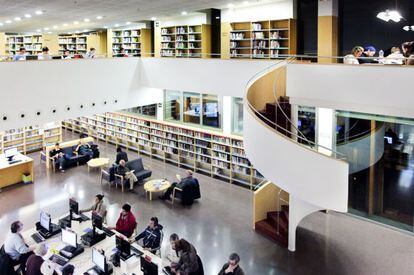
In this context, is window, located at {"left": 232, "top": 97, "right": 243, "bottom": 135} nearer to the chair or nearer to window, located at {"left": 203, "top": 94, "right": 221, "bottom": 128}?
window, located at {"left": 203, "top": 94, "right": 221, "bottom": 128}

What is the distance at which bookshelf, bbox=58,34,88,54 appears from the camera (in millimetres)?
18641

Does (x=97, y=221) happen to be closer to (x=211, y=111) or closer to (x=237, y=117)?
(x=237, y=117)

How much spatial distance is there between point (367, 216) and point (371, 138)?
191 cm

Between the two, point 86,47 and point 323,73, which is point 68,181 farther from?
point 86,47

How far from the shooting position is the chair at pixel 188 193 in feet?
31.5

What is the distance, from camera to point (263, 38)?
37.9 feet

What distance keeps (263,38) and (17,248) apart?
8880 mm

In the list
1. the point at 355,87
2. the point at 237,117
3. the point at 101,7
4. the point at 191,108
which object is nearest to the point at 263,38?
the point at 237,117

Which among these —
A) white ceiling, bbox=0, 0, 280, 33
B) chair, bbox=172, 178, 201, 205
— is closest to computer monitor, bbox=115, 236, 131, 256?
chair, bbox=172, 178, 201, 205

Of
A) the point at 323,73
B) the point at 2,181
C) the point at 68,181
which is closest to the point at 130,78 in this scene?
the point at 68,181

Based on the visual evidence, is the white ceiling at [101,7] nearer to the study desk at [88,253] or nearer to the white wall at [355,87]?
the white wall at [355,87]

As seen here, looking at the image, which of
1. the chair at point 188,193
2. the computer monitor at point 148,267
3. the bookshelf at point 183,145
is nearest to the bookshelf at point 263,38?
the bookshelf at point 183,145

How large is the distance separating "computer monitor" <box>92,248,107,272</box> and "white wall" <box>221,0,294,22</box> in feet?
28.6

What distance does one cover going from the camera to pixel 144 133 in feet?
45.8
